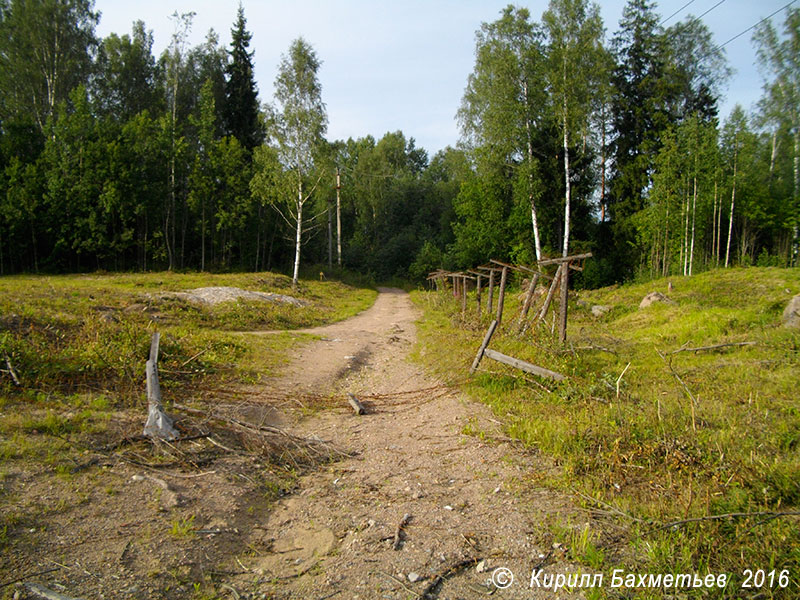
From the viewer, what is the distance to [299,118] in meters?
Answer: 26.0

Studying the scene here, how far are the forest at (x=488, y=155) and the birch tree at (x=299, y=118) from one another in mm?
93

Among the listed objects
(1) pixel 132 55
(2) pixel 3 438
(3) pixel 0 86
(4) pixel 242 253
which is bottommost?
(2) pixel 3 438

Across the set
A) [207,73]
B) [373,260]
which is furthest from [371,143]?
[207,73]

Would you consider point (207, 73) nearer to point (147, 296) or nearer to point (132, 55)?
point (132, 55)

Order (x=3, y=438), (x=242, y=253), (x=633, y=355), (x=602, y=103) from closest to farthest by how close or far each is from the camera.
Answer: (x=3, y=438) < (x=633, y=355) < (x=602, y=103) < (x=242, y=253)

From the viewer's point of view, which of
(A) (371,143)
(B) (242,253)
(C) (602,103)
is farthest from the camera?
→ (A) (371,143)

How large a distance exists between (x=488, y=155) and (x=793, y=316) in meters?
17.1

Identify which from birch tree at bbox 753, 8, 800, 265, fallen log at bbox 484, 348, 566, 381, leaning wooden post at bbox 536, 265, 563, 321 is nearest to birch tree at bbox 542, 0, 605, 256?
birch tree at bbox 753, 8, 800, 265

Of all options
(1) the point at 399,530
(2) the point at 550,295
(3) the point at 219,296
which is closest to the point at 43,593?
(1) the point at 399,530

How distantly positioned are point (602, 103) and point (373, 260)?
23.6 m

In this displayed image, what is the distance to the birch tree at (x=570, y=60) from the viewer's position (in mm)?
22453

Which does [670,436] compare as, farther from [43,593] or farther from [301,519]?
[43,593]

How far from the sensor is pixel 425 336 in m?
13.5

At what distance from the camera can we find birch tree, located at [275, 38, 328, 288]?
26109mm
